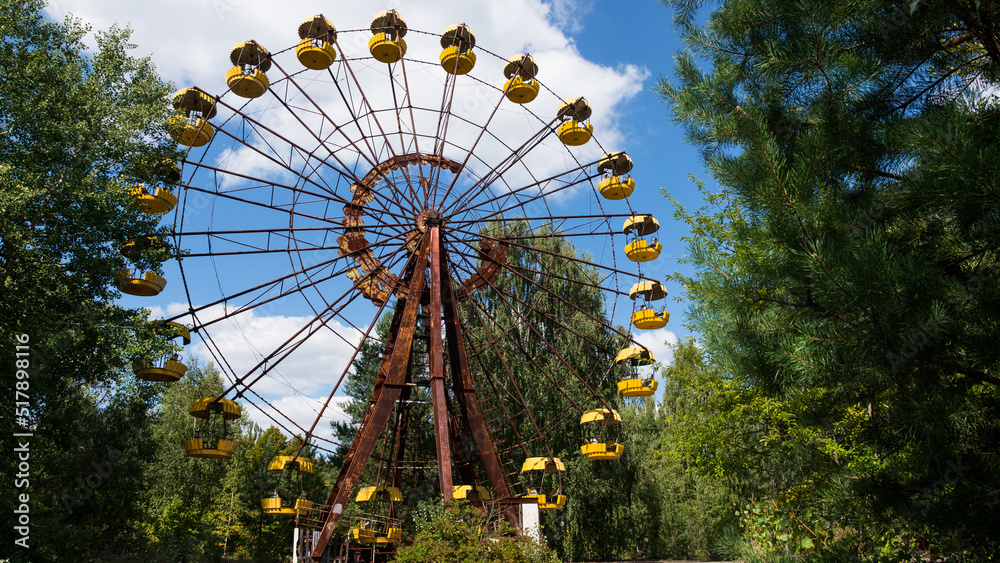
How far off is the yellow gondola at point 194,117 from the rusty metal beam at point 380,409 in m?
6.00

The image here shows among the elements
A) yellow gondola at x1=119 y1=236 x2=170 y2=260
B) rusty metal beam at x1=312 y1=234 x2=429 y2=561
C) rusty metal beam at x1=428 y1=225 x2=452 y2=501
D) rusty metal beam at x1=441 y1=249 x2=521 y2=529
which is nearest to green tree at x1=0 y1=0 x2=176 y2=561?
yellow gondola at x1=119 y1=236 x2=170 y2=260

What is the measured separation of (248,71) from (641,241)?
11.1m

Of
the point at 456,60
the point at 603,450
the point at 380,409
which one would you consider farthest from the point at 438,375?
the point at 456,60

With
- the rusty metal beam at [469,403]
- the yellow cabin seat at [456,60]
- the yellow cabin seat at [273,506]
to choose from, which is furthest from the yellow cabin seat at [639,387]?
the yellow cabin seat at [456,60]

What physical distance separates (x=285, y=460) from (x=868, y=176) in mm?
12990

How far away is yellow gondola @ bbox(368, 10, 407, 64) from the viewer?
48.9 feet

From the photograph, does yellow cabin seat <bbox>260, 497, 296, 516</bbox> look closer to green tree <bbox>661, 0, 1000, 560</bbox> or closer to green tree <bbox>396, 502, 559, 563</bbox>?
green tree <bbox>396, 502, 559, 563</bbox>

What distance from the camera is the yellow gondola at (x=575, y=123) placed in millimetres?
16688

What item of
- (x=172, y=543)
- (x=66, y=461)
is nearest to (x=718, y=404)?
(x=66, y=461)

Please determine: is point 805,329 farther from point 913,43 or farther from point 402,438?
point 402,438

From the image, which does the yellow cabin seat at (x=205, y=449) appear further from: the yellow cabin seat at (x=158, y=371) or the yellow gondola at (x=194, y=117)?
the yellow gondola at (x=194, y=117)

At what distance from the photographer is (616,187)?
16.8 meters

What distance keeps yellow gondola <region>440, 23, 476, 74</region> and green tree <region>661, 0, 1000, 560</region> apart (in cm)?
1256

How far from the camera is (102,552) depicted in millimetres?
22641
